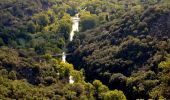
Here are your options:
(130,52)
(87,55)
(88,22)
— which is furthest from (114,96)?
(88,22)

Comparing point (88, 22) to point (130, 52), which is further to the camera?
point (88, 22)

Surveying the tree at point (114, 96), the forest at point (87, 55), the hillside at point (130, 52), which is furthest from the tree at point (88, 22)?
the tree at point (114, 96)

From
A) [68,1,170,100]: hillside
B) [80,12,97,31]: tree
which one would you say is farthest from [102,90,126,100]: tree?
[80,12,97,31]: tree

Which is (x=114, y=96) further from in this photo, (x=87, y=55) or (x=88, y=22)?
(x=88, y=22)

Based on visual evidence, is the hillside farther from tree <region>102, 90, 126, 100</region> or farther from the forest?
tree <region>102, 90, 126, 100</region>

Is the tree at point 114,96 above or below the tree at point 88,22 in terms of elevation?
below

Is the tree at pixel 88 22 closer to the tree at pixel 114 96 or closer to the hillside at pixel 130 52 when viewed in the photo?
the hillside at pixel 130 52

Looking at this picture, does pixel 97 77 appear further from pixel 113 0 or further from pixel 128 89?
pixel 113 0

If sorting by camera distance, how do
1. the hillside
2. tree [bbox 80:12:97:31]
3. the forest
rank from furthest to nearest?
tree [bbox 80:12:97:31] → the hillside → the forest
